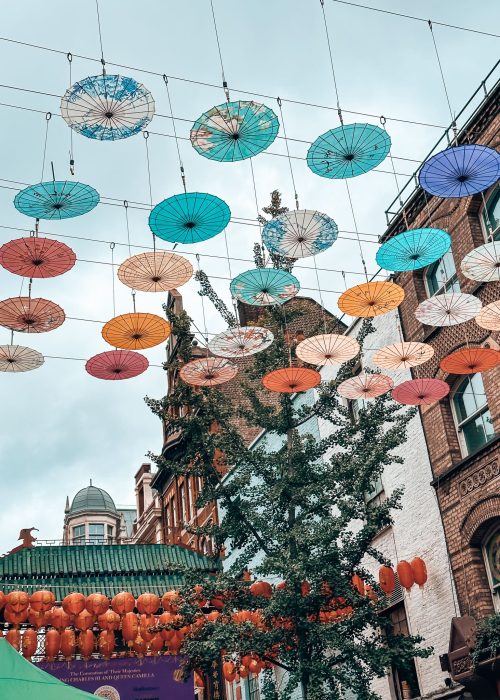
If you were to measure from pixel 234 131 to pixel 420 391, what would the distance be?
21.8 feet

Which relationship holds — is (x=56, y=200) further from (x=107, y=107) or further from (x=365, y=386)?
(x=365, y=386)

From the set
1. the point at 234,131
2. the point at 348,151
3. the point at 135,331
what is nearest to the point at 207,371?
the point at 135,331

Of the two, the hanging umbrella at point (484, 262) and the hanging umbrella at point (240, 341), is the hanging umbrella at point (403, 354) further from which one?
the hanging umbrella at point (240, 341)

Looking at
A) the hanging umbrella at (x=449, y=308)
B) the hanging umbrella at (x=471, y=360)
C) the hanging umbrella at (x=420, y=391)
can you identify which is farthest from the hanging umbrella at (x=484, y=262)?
the hanging umbrella at (x=420, y=391)

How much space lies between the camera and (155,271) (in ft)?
47.0

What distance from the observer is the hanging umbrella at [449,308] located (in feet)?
49.6

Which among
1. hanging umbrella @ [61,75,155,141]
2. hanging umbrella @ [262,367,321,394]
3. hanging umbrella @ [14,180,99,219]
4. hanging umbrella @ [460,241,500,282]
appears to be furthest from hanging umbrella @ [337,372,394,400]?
hanging umbrella @ [61,75,155,141]

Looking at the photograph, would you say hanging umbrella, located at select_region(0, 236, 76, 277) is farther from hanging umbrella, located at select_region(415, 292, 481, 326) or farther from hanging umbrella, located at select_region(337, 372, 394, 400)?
hanging umbrella, located at select_region(337, 372, 394, 400)

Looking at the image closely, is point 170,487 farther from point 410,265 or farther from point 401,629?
point 410,265

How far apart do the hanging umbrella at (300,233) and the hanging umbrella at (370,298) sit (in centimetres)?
96

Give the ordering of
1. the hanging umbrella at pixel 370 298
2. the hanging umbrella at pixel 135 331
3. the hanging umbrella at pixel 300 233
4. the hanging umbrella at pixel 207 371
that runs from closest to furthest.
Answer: the hanging umbrella at pixel 135 331
the hanging umbrella at pixel 300 233
the hanging umbrella at pixel 370 298
the hanging umbrella at pixel 207 371

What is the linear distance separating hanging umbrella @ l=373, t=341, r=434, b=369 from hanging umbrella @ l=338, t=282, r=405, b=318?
46.7 inches

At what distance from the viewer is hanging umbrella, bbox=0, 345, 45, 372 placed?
597 inches

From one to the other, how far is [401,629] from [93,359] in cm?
1023
